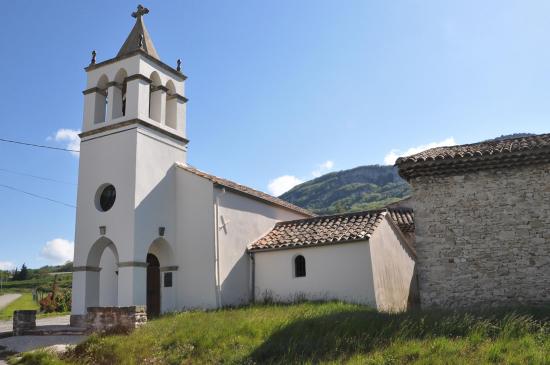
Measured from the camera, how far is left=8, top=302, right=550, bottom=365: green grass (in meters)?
8.69

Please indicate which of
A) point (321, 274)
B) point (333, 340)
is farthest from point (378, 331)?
point (321, 274)

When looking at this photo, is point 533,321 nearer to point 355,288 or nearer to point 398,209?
point 355,288

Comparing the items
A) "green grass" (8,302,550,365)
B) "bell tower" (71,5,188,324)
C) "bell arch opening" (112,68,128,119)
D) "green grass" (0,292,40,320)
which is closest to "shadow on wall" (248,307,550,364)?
"green grass" (8,302,550,365)

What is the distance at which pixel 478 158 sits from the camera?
12062mm

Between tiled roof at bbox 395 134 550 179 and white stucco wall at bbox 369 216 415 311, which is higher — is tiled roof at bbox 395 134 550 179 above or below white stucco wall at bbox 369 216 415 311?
above

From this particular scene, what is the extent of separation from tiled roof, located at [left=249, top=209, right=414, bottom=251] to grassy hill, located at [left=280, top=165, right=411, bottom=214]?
272ft

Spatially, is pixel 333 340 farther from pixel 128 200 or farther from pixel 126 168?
pixel 126 168

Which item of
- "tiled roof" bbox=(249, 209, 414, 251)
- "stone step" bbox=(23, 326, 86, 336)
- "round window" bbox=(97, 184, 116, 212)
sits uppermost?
"round window" bbox=(97, 184, 116, 212)

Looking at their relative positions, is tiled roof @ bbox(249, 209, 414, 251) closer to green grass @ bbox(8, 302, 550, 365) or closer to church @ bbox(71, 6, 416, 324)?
church @ bbox(71, 6, 416, 324)

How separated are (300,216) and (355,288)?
8.58 m

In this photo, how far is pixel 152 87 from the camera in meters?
18.6

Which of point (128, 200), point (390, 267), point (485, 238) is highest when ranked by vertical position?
point (128, 200)

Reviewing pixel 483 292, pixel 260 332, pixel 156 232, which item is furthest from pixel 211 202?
pixel 483 292

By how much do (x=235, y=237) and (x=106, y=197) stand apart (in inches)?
196
